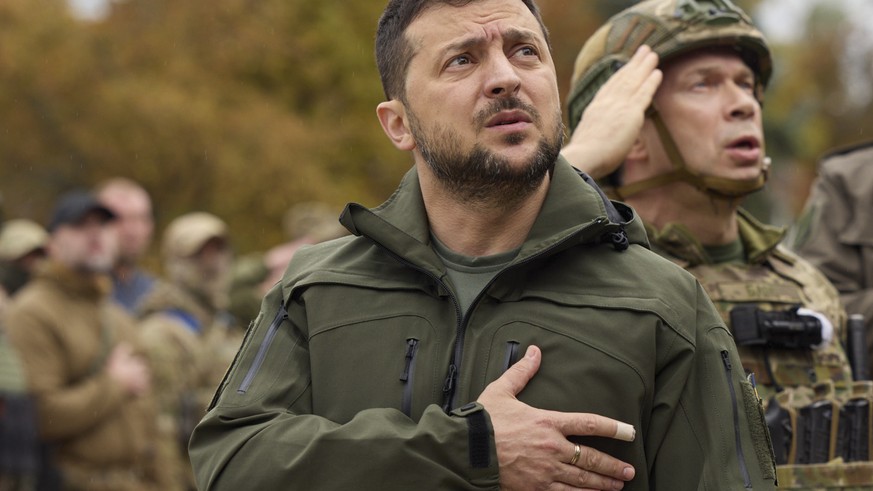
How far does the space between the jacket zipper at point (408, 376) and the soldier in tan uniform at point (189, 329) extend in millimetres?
5836

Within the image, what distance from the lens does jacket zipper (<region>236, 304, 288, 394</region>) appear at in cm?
381

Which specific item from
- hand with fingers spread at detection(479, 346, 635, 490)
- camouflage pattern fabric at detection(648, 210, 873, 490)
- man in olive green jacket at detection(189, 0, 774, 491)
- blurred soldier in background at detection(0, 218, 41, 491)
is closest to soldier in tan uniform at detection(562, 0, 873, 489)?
camouflage pattern fabric at detection(648, 210, 873, 490)

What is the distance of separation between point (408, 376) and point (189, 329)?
690cm

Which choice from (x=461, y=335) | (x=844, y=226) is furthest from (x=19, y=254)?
(x=461, y=335)

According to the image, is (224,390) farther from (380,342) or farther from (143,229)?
(143,229)

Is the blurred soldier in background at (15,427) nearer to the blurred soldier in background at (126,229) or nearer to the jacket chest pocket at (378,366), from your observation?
the blurred soldier in background at (126,229)

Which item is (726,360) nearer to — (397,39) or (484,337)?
(484,337)

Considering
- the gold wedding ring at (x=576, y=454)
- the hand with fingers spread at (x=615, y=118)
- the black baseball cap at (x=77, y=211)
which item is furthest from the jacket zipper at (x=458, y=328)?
the black baseball cap at (x=77, y=211)

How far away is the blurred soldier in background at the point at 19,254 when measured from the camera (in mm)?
10602

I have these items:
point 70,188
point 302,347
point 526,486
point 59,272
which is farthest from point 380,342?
point 70,188

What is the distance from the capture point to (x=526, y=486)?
3.52m

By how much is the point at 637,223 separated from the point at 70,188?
645 inches

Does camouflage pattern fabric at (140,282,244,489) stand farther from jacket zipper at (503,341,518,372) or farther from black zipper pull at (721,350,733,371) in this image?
black zipper pull at (721,350,733,371)

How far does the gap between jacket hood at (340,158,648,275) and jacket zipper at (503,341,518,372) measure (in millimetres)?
215
